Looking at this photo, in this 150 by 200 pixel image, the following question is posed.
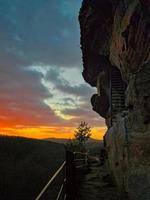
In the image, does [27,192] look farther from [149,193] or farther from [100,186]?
[149,193]

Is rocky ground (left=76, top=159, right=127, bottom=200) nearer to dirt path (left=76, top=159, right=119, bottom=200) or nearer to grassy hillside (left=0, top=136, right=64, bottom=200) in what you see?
dirt path (left=76, top=159, right=119, bottom=200)

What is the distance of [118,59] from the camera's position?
34.8m

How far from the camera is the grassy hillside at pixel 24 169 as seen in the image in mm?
23097

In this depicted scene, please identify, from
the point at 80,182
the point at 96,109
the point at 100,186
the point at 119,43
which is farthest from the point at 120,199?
the point at 96,109

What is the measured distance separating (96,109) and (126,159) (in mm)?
41016

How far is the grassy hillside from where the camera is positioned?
2310 cm

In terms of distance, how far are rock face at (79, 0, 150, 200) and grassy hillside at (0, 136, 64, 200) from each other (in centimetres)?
662

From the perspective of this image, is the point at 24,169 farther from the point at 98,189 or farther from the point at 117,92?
the point at 117,92

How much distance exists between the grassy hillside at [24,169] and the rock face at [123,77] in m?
6.62

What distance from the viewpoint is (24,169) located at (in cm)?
2784

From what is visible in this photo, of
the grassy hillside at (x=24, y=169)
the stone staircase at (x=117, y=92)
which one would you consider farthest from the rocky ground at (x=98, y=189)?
the stone staircase at (x=117, y=92)

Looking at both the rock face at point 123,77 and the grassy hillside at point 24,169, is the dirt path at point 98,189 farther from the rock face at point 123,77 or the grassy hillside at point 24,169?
the grassy hillside at point 24,169

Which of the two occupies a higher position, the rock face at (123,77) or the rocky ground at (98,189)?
the rock face at (123,77)

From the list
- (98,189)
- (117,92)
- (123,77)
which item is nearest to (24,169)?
(123,77)
